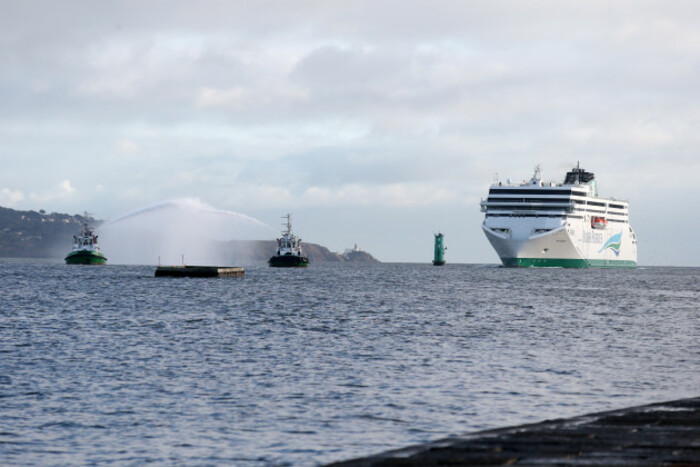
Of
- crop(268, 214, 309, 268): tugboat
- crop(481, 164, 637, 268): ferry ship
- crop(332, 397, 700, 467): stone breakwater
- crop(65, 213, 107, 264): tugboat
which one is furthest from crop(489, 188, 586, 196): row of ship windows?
crop(332, 397, 700, 467): stone breakwater

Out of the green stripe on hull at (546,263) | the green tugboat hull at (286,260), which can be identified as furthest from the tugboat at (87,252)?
the green stripe on hull at (546,263)

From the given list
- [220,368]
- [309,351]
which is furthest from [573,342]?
[220,368]

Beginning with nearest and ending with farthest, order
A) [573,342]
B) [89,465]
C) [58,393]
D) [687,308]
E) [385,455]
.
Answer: [385,455] < [89,465] < [58,393] < [573,342] < [687,308]

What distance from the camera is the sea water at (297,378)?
63.4ft

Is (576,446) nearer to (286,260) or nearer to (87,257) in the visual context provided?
(286,260)

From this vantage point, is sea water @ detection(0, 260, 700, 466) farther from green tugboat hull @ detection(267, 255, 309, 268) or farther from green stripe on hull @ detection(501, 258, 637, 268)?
green tugboat hull @ detection(267, 255, 309, 268)

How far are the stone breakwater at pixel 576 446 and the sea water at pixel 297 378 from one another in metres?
3.61

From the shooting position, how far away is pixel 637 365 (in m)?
33.0

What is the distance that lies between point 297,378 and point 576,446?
15173 millimetres

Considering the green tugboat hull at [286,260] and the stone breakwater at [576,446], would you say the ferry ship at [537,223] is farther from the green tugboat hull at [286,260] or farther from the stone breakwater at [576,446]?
the stone breakwater at [576,446]

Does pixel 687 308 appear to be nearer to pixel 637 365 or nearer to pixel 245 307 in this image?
pixel 245 307

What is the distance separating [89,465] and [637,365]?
22059 mm

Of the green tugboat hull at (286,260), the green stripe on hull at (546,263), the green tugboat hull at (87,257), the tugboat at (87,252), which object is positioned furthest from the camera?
the green tugboat hull at (286,260)

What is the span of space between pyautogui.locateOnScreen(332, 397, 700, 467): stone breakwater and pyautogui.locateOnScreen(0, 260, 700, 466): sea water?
361cm
